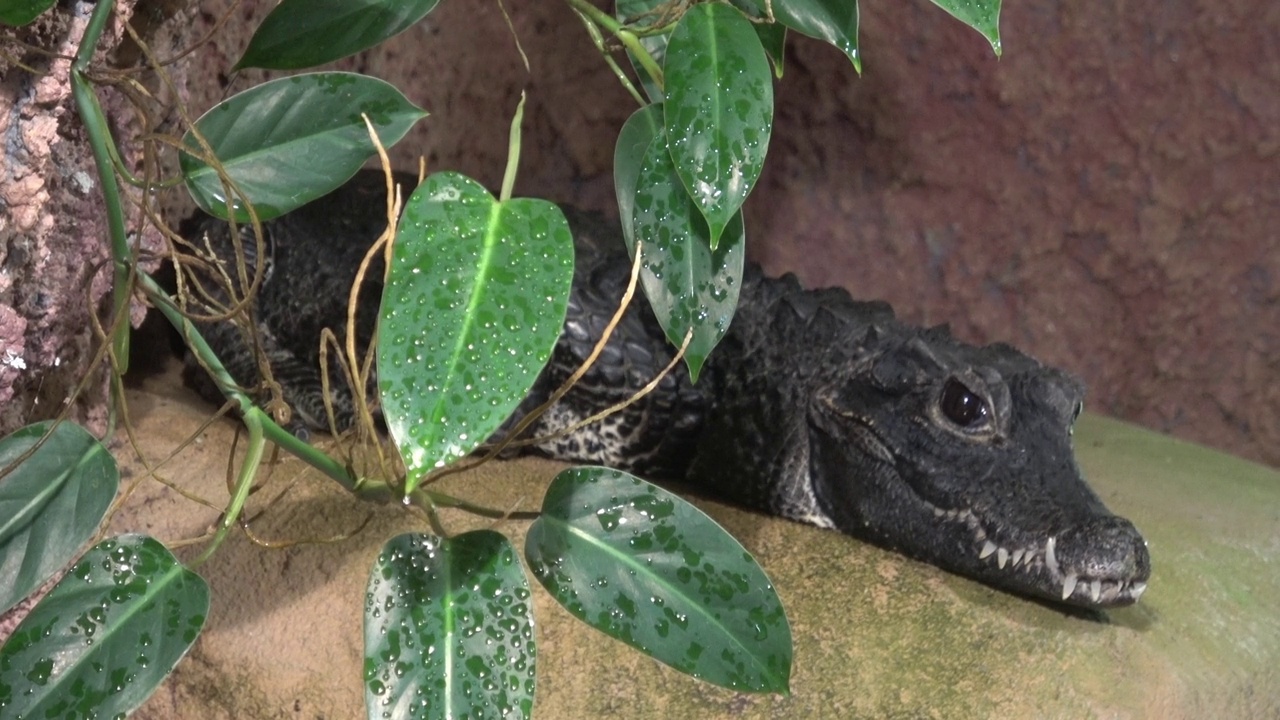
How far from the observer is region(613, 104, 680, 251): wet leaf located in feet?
4.39

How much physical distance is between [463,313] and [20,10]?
69 cm

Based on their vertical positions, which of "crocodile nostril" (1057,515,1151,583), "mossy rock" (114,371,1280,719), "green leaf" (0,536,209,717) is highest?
"green leaf" (0,536,209,717)

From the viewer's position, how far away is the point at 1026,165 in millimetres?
2867

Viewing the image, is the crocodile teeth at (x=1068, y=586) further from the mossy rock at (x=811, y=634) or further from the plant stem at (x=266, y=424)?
the plant stem at (x=266, y=424)

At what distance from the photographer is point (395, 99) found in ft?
4.36

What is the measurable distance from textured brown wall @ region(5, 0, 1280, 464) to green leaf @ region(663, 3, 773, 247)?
1570mm

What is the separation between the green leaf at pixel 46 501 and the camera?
1.18 m

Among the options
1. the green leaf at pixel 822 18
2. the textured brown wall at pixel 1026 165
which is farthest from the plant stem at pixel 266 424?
the textured brown wall at pixel 1026 165

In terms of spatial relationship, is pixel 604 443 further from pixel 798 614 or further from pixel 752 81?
pixel 752 81

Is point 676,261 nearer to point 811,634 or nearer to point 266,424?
point 266,424

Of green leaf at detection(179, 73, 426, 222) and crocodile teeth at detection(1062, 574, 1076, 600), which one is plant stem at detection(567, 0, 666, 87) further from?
crocodile teeth at detection(1062, 574, 1076, 600)

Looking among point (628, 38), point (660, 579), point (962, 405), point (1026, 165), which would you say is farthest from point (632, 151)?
point (1026, 165)

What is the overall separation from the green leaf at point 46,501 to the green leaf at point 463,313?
47 cm

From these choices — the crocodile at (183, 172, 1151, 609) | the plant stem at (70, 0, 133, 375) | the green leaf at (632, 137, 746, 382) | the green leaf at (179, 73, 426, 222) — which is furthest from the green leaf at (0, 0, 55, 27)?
the green leaf at (632, 137, 746, 382)
